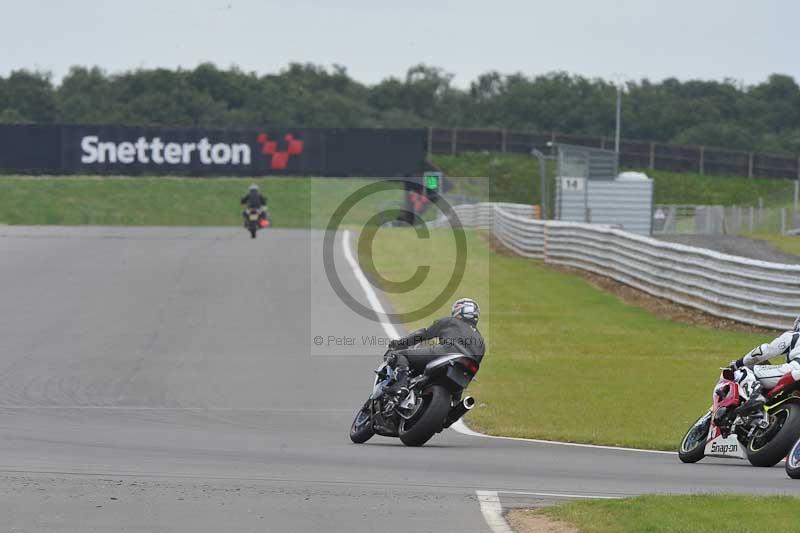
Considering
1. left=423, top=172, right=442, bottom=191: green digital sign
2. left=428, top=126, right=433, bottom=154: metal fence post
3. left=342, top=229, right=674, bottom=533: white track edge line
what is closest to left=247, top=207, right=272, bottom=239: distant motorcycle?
left=342, top=229, right=674, bottom=533: white track edge line

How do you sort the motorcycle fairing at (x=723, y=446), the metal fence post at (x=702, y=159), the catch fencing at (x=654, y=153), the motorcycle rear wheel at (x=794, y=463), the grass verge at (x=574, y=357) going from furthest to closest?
1. the metal fence post at (x=702, y=159)
2. the catch fencing at (x=654, y=153)
3. the grass verge at (x=574, y=357)
4. the motorcycle fairing at (x=723, y=446)
5. the motorcycle rear wheel at (x=794, y=463)

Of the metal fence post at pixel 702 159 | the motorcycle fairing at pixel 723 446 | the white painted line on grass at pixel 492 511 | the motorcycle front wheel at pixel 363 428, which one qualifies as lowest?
the motorcycle front wheel at pixel 363 428

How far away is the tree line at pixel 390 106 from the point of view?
104 m

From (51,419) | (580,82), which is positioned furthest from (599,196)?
(580,82)

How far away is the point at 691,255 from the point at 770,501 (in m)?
17.6

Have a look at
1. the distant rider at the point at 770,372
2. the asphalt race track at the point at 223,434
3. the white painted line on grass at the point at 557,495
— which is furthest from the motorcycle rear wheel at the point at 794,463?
the white painted line on grass at the point at 557,495

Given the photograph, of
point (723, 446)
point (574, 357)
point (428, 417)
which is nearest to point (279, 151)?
point (574, 357)

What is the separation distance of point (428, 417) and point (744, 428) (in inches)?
117

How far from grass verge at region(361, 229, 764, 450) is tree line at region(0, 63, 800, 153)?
6976 centimetres

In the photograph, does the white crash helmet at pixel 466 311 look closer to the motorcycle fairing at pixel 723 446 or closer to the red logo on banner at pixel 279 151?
the motorcycle fairing at pixel 723 446

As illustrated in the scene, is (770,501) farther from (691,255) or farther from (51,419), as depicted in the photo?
(691,255)

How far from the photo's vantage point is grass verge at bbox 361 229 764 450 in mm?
15734

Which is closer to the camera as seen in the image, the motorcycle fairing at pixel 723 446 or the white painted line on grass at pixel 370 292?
the motorcycle fairing at pixel 723 446

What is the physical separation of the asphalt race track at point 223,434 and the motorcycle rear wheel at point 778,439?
216mm
